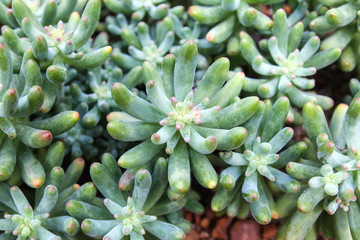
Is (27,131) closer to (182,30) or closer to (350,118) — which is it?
(182,30)

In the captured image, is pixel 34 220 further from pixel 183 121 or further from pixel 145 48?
pixel 145 48

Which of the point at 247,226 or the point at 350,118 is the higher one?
the point at 350,118

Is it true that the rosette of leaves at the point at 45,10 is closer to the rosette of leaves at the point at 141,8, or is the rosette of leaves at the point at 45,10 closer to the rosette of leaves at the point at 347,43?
the rosette of leaves at the point at 141,8

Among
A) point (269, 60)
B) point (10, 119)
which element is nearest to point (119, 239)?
point (10, 119)

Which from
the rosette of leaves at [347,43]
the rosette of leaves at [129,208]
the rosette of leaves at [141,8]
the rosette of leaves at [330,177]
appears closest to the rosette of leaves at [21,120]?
the rosette of leaves at [129,208]

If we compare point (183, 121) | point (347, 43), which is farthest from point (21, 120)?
point (347, 43)
